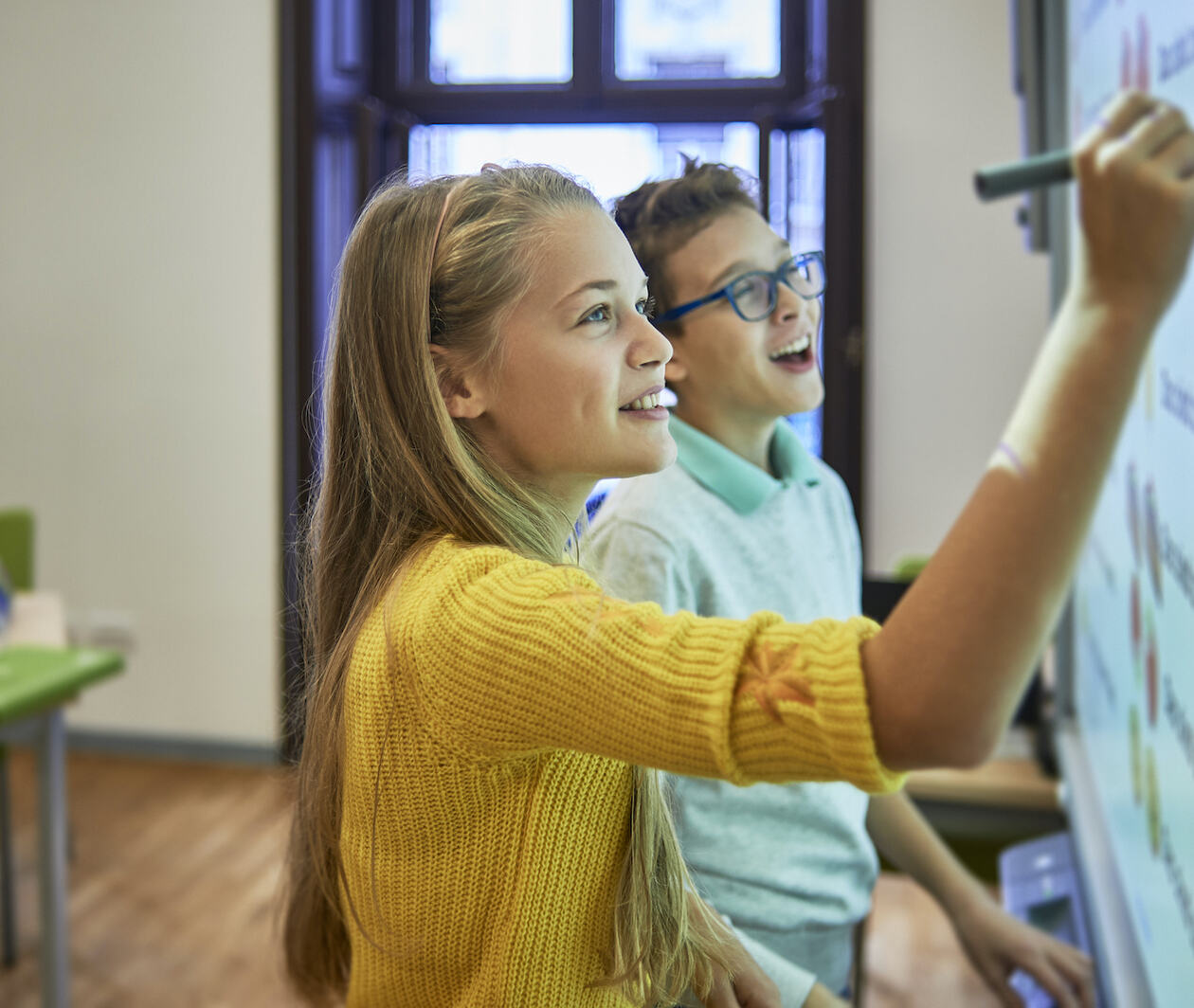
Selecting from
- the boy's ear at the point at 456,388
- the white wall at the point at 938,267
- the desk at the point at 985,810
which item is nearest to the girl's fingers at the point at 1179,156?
the boy's ear at the point at 456,388

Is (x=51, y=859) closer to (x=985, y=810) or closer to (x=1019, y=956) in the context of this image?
(x=985, y=810)

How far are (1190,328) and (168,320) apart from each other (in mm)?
3580

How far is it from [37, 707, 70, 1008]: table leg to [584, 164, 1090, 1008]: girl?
178cm

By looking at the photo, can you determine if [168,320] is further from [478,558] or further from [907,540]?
[478,558]

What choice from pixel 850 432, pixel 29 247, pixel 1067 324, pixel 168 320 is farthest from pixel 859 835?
pixel 29 247

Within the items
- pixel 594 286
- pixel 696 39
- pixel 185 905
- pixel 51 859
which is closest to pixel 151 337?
pixel 185 905

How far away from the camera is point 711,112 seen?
3.69 m

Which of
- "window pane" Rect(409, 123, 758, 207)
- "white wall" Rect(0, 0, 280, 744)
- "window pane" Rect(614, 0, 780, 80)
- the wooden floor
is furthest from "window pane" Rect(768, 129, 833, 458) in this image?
"white wall" Rect(0, 0, 280, 744)

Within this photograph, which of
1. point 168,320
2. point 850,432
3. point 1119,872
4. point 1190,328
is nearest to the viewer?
point 1190,328

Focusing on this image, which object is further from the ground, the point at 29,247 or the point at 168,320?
the point at 29,247

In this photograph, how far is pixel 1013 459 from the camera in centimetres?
50

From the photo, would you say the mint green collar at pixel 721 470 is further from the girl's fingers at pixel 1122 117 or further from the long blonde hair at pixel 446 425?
the girl's fingers at pixel 1122 117

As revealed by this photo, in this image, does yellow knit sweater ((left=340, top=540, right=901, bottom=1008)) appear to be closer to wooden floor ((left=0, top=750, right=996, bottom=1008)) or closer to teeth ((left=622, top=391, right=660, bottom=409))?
teeth ((left=622, top=391, right=660, bottom=409))

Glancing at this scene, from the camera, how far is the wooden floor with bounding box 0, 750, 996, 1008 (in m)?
2.63
